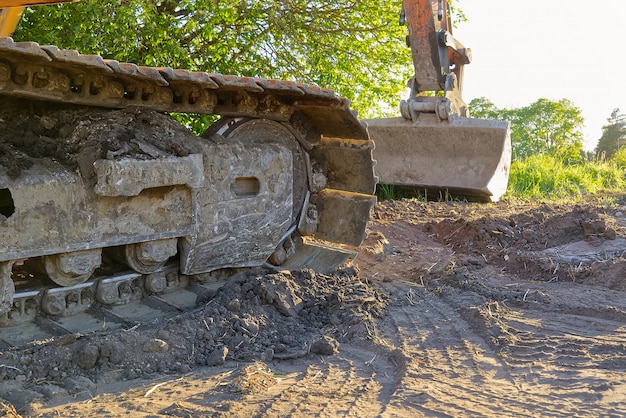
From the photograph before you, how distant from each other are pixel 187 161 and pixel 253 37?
21.1 feet

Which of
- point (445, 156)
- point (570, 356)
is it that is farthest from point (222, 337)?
point (445, 156)

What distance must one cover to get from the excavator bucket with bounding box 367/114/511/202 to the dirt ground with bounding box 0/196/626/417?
3.49 meters

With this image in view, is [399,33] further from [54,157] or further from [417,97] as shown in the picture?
[54,157]

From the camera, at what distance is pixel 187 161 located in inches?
183

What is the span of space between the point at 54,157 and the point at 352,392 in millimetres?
2156

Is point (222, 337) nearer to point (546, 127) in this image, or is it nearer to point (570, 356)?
point (570, 356)

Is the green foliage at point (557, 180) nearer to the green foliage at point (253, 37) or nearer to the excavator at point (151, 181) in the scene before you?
the green foliage at point (253, 37)

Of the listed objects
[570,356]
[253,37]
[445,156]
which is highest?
[253,37]

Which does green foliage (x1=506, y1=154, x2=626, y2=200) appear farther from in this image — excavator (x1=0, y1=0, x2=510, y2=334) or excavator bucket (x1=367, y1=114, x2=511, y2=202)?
excavator (x1=0, y1=0, x2=510, y2=334)

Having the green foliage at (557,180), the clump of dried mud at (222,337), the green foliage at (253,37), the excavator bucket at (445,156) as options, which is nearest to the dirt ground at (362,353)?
the clump of dried mud at (222,337)

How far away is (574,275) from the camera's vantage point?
5.72 m

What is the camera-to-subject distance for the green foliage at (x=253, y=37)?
9.24 metres

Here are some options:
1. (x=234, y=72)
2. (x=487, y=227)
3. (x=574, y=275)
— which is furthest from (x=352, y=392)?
(x=234, y=72)

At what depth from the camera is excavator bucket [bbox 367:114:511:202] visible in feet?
30.6
